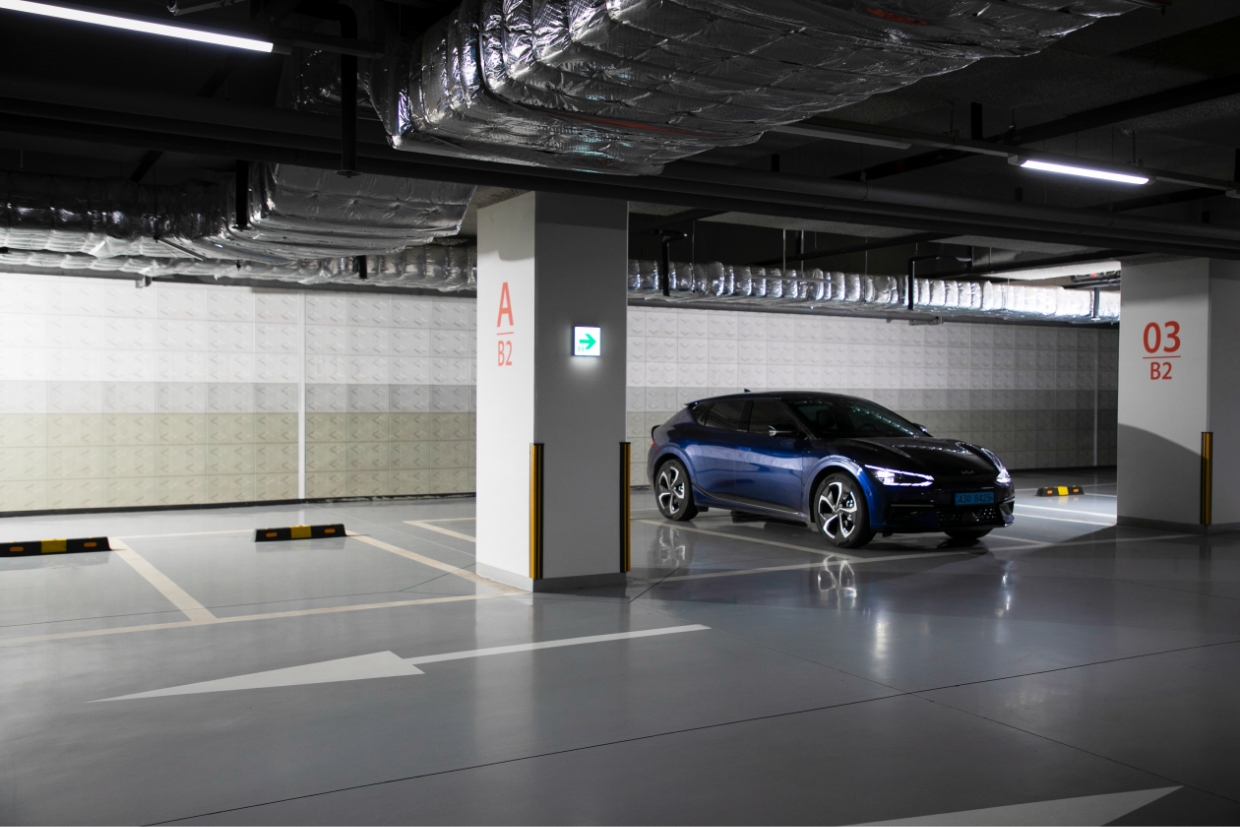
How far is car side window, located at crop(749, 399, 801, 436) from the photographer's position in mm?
9577

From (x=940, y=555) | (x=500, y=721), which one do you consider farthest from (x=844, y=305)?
(x=500, y=721)

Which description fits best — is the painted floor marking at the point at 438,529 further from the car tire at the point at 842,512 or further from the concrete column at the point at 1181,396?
the concrete column at the point at 1181,396

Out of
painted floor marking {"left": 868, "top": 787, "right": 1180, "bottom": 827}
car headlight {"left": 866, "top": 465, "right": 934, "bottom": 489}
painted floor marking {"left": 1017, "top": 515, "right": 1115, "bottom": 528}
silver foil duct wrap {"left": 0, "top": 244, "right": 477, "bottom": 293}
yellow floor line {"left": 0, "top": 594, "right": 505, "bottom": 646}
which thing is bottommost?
painted floor marking {"left": 1017, "top": 515, "right": 1115, "bottom": 528}

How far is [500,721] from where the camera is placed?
13.8ft

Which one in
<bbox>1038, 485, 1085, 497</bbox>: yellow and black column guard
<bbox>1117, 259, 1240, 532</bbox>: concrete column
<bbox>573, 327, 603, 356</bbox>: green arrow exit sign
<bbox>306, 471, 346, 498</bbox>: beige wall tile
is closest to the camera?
<bbox>573, 327, 603, 356</bbox>: green arrow exit sign

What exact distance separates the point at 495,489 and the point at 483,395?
0.76 meters

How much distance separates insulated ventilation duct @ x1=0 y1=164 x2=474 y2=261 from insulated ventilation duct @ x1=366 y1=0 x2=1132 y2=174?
1.45 metres

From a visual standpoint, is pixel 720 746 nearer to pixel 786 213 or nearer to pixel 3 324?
pixel 786 213

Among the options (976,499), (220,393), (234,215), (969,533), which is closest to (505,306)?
(234,215)

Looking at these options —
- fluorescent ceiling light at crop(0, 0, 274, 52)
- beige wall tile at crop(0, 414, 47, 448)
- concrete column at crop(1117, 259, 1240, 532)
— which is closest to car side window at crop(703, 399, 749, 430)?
concrete column at crop(1117, 259, 1240, 532)

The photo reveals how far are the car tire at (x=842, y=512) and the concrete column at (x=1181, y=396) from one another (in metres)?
4.03

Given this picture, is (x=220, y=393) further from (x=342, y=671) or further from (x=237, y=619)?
(x=342, y=671)

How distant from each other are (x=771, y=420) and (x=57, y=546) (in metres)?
6.67

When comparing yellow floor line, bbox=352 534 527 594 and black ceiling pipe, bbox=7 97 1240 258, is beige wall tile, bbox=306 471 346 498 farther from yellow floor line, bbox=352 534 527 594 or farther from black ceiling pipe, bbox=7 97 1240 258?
black ceiling pipe, bbox=7 97 1240 258
